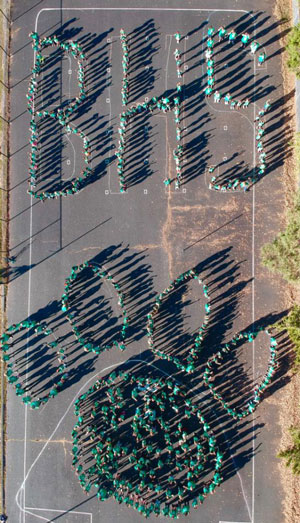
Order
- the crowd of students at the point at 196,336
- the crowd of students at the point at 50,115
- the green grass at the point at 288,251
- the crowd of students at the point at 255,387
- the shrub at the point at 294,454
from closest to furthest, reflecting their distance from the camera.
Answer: the green grass at the point at 288,251
the shrub at the point at 294,454
the crowd of students at the point at 255,387
the crowd of students at the point at 196,336
the crowd of students at the point at 50,115

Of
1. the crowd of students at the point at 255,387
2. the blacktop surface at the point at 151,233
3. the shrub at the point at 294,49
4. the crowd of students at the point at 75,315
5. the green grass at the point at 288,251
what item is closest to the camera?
the green grass at the point at 288,251

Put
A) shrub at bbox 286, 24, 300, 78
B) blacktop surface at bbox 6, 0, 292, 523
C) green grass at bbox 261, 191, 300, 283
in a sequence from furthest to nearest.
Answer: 1. blacktop surface at bbox 6, 0, 292, 523
2. shrub at bbox 286, 24, 300, 78
3. green grass at bbox 261, 191, 300, 283

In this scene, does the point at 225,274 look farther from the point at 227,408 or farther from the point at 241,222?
the point at 227,408

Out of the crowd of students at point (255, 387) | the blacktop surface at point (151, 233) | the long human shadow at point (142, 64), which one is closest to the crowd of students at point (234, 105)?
the blacktop surface at point (151, 233)

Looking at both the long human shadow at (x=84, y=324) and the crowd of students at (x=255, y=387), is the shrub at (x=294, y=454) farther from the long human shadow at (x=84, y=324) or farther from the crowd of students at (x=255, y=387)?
the long human shadow at (x=84, y=324)

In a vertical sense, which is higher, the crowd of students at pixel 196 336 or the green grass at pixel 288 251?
the green grass at pixel 288 251

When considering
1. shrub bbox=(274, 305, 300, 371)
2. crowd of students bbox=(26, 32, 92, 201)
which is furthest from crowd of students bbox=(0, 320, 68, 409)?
shrub bbox=(274, 305, 300, 371)

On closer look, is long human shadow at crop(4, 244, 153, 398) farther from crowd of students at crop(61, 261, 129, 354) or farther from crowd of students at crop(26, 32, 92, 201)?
crowd of students at crop(26, 32, 92, 201)

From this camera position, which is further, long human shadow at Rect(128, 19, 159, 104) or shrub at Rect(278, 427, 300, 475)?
long human shadow at Rect(128, 19, 159, 104)

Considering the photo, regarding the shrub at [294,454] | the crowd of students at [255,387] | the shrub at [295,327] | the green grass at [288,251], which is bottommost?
the shrub at [294,454]
